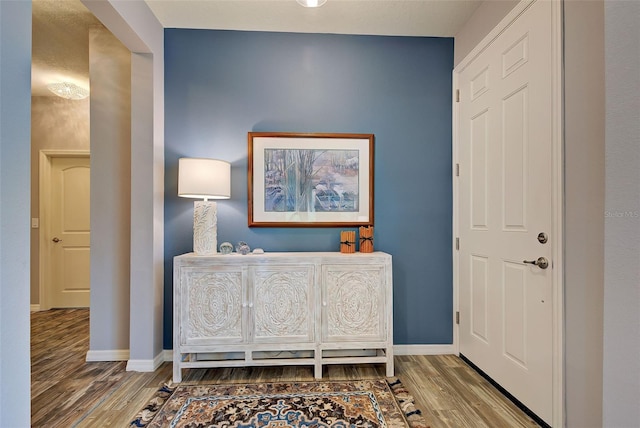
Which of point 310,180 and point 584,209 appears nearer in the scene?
point 584,209

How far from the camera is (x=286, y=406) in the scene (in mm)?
1892

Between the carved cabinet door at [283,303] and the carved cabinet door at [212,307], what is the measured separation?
0.33 ft

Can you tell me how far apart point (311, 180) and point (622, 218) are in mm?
1924

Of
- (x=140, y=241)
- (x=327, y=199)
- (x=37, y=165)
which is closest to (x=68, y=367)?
(x=140, y=241)

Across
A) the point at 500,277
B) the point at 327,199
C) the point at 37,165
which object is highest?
the point at 37,165

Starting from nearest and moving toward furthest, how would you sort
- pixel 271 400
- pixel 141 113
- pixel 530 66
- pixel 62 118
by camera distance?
pixel 530 66 → pixel 271 400 → pixel 141 113 → pixel 62 118

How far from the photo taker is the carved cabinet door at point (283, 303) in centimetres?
221

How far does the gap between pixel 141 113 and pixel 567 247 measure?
2921 millimetres

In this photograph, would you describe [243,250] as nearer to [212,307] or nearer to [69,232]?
[212,307]

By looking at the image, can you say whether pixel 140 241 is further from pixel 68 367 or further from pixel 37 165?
pixel 37 165

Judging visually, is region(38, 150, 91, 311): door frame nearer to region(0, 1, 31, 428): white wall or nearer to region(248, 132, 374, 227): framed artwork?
region(248, 132, 374, 227): framed artwork

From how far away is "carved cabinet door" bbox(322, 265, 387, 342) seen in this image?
2.24m

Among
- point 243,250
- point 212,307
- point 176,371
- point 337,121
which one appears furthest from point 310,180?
point 176,371

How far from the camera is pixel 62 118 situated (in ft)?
13.2
